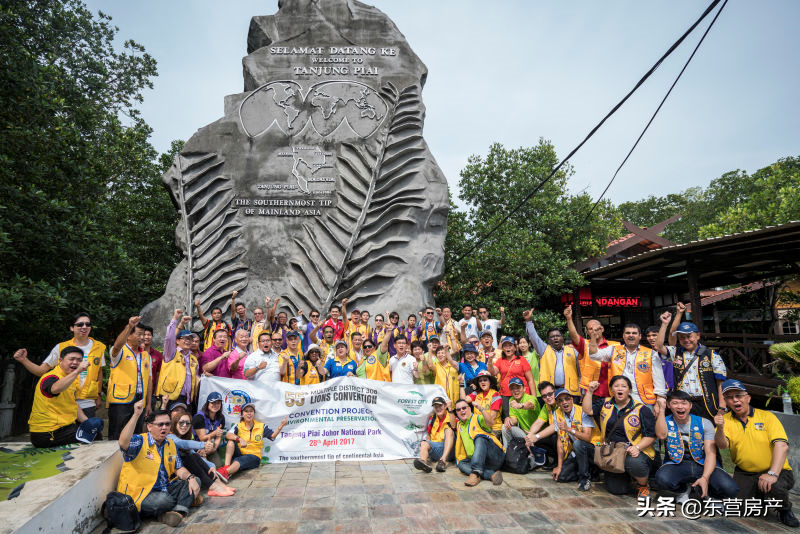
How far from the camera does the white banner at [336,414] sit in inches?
215

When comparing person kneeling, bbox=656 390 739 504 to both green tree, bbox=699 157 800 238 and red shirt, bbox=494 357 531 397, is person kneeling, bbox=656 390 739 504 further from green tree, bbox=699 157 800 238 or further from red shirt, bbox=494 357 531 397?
green tree, bbox=699 157 800 238

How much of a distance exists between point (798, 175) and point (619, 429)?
1927 cm

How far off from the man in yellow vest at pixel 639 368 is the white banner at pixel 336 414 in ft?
6.94

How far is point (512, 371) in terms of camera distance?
18.7ft

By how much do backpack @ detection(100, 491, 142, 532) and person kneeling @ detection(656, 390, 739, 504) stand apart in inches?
179

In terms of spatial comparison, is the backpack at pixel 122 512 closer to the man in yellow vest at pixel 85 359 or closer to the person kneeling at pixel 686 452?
the man in yellow vest at pixel 85 359

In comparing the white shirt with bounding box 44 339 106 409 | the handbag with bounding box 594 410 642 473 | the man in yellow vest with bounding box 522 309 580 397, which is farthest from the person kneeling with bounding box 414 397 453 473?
the white shirt with bounding box 44 339 106 409

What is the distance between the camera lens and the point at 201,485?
14.4 feet

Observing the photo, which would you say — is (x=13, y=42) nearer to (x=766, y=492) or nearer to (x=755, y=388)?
(x=766, y=492)

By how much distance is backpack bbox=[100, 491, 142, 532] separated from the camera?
11.7 ft

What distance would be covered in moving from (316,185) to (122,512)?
22.5 ft

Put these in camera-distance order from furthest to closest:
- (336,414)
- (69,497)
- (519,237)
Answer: (519,237) < (336,414) < (69,497)

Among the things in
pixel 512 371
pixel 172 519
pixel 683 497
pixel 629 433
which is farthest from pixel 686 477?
pixel 172 519

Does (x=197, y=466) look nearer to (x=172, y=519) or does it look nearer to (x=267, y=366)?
(x=172, y=519)
